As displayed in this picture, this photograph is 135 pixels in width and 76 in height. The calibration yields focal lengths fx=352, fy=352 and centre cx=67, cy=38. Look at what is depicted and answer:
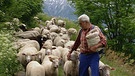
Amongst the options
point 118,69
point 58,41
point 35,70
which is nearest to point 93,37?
point 35,70

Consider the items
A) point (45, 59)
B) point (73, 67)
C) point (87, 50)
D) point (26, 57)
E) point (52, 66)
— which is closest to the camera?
point (87, 50)

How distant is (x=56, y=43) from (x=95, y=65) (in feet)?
36.2

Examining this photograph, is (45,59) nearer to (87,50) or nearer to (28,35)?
(87,50)

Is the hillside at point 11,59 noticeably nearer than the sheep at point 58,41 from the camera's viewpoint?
Yes

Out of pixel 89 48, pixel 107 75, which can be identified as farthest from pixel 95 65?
pixel 107 75

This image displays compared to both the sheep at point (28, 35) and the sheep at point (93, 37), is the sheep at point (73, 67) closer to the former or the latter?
the sheep at point (93, 37)

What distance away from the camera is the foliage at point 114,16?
906 inches

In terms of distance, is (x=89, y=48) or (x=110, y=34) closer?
(x=89, y=48)

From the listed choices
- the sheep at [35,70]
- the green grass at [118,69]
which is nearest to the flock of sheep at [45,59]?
the sheep at [35,70]

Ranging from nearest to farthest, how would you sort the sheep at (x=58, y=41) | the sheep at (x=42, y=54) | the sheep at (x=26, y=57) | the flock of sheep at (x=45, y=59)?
the flock of sheep at (x=45, y=59) → the sheep at (x=26, y=57) → the sheep at (x=42, y=54) → the sheep at (x=58, y=41)

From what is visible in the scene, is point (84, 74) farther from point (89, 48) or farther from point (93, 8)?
point (93, 8)

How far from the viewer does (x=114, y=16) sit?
79.3 ft

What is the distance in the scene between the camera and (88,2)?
23984 mm

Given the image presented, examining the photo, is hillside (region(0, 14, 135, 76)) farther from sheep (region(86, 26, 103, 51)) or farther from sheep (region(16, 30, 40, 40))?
sheep (region(16, 30, 40, 40))
